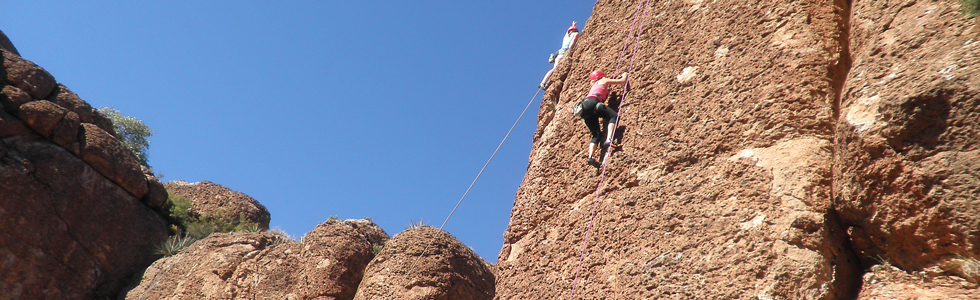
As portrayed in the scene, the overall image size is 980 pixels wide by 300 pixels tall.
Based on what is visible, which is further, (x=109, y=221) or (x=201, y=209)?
(x=201, y=209)

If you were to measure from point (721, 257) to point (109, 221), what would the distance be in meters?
12.9

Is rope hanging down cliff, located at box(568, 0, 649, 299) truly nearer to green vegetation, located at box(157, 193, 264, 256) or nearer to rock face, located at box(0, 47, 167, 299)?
rock face, located at box(0, 47, 167, 299)

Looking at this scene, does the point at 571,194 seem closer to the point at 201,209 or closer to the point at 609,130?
the point at 609,130

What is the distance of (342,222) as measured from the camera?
11.8m

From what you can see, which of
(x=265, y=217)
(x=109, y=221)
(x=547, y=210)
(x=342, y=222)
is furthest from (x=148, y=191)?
(x=547, y=210)

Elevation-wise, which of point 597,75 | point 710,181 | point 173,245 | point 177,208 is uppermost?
point 597,75

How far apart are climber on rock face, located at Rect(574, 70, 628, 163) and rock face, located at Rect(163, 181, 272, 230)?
12.1m

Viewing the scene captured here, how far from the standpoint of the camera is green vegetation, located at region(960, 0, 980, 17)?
3.71m

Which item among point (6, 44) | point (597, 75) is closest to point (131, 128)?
point (6, 44)

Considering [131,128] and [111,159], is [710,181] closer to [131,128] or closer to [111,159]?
[111,159]

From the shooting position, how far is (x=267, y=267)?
11719 millimetres

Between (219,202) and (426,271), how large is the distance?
29.1 feet

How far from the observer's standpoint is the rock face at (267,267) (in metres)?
10.9

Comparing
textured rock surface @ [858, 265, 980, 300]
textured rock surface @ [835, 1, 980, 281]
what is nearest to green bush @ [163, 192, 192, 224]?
textured rock surface @ [835, 1, 980, 281]
